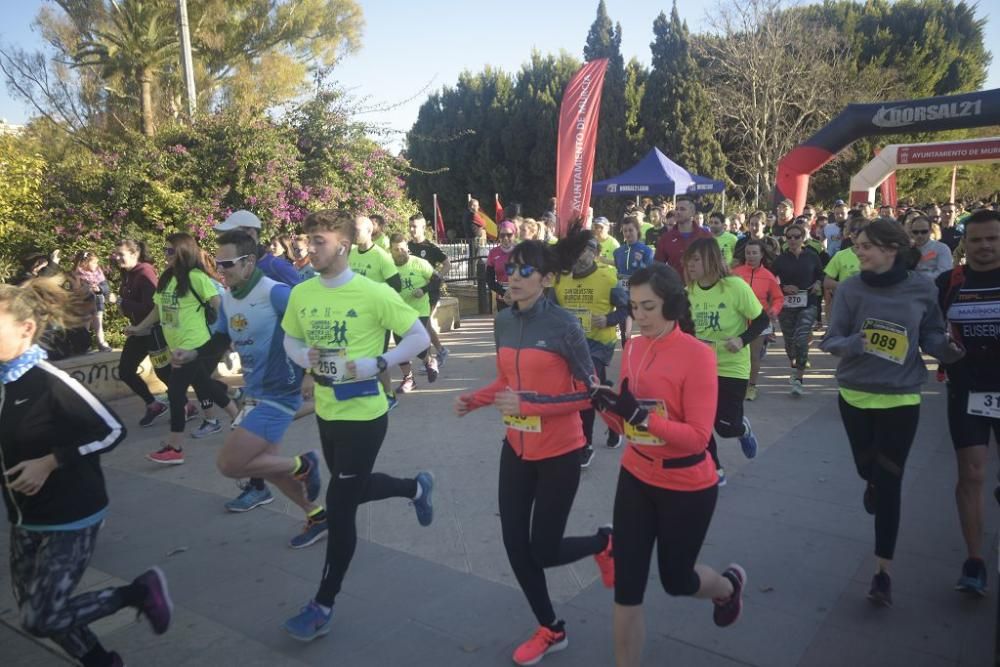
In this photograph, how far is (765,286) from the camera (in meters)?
6.85

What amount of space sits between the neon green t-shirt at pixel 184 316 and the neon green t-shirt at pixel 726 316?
3.89 meters

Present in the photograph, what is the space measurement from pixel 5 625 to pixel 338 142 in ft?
32.5

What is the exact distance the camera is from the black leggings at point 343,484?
138 inches

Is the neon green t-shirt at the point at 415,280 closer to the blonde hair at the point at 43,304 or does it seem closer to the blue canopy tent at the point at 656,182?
the blonde hair at the point at 43,304

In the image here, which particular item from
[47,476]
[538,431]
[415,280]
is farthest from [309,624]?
[415,280]

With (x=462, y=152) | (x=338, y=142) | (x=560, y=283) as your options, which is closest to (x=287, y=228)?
(x=338, y=142)

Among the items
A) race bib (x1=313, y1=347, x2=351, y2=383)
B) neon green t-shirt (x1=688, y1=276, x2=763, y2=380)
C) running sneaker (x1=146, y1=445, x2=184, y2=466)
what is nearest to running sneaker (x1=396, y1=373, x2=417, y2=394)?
running sneaker (x1=146, y1=445, x2=184, y2=466)

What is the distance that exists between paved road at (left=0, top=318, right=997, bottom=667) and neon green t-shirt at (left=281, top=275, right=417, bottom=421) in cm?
105

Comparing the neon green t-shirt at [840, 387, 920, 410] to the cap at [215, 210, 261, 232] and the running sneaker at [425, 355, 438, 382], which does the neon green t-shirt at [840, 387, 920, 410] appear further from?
the running sneaker at [425, 355, 438, 382]

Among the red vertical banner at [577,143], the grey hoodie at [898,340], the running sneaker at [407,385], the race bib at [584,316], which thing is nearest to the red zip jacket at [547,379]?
the grey hoodie at [898,340]

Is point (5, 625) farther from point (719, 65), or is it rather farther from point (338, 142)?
point (719, 65)

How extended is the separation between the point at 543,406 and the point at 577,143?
10153 millimetres

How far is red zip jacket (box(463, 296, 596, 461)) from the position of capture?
3221 mm

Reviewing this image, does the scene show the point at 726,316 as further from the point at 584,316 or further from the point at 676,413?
the point at 676,413
